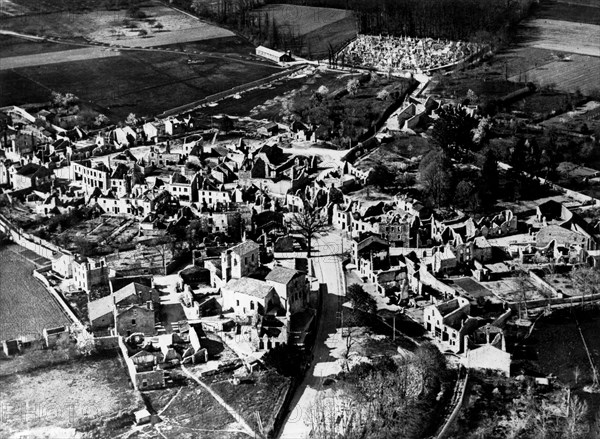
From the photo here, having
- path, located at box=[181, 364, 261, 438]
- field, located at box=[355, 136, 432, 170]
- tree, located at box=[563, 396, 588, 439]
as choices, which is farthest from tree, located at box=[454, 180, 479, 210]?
path, located at box=[181, 364, 261, 438]

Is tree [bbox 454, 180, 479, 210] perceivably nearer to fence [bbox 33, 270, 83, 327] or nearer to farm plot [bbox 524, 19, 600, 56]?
fence [bbox 33, 270, 83, 327]

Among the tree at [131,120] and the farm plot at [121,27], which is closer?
the tree at [131,120]

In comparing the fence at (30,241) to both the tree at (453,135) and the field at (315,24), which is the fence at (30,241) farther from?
the field at (315,24)

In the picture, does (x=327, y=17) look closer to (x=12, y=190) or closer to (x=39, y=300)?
(x=12, y=190)

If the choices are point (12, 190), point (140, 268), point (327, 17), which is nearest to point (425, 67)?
point (327, 17)

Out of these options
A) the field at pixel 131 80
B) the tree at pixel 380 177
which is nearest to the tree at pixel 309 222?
the tree at pixel 380 177
